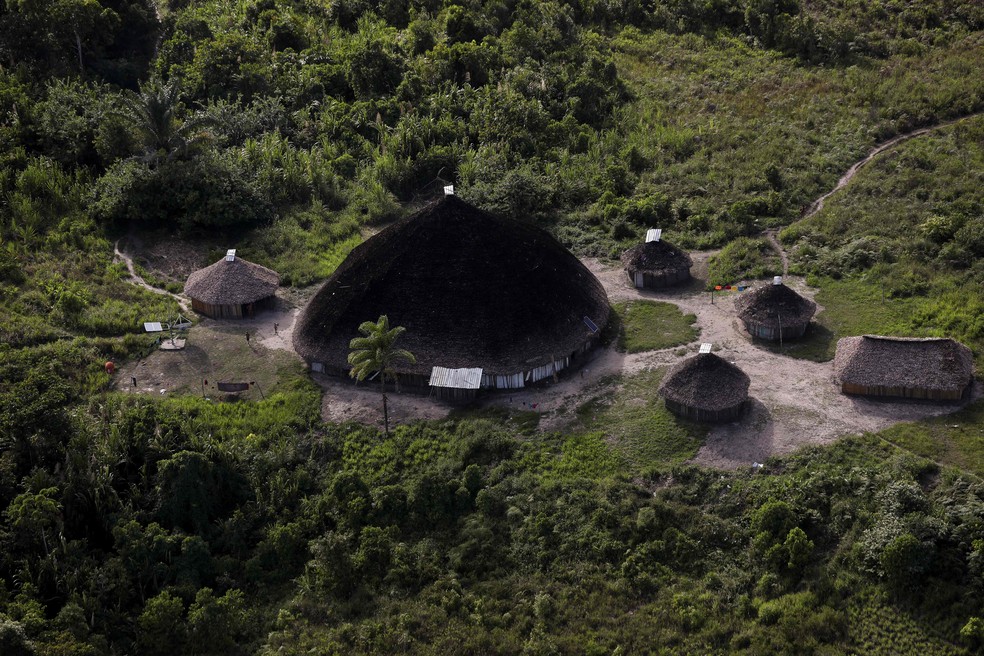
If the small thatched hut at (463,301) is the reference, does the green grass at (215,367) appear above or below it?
below

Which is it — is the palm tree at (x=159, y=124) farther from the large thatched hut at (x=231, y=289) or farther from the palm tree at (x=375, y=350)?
the palm tree at (x=375, y=350)

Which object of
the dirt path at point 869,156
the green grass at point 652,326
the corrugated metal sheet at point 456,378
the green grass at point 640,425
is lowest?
the green grass at point 640,425

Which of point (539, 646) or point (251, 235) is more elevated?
point (251, 235)

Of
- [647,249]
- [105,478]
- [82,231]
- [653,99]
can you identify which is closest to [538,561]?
[105,478]

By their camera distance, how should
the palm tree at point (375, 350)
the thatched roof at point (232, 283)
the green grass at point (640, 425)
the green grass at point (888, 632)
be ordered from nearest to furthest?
the green grass at point (888, 632) → the green grass at point (640, 425) → the palm tree at point (375, 350) → the thatched roof at point (232, 283)

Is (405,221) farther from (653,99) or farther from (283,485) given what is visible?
(653,99)

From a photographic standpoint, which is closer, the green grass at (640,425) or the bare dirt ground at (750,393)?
the bare dirt ground at (750,393)

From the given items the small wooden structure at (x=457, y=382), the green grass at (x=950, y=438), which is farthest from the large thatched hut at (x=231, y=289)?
the green grass at (x=950, y=438)
